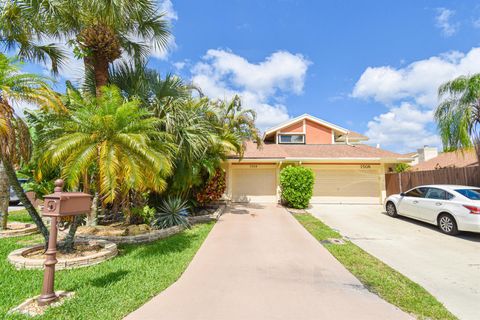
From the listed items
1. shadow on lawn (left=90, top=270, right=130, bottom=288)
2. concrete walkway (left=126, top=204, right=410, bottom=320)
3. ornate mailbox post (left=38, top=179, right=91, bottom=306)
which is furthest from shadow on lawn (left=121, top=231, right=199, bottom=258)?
ornate mailbox post (left=38, top=179, right=91, bottom=306)

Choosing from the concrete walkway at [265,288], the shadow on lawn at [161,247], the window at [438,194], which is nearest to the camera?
the concrete walkway at [265,288]

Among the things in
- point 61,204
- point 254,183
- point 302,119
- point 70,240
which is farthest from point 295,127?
point 61,204

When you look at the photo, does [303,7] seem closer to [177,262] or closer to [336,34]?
[336,34]

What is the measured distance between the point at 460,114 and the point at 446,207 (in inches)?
178

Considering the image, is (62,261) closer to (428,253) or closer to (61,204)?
(61,204)

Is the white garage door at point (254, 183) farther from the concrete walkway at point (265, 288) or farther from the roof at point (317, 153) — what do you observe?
the concrete walkway at point (265, 288)

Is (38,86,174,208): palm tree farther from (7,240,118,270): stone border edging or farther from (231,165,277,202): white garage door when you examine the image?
(231,165,277,202): white garage door

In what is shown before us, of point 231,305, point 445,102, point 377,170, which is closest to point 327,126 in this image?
point 377,170

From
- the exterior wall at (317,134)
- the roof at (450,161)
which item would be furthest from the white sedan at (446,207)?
the roof at (450,161)

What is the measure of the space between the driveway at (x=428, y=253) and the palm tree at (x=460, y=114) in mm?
3829

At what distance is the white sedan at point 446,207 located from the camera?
23.7ft

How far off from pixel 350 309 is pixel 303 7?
11840 millimetres

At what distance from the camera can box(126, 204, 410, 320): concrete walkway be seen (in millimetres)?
3357

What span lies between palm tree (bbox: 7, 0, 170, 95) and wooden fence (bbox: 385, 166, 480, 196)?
13559mm
